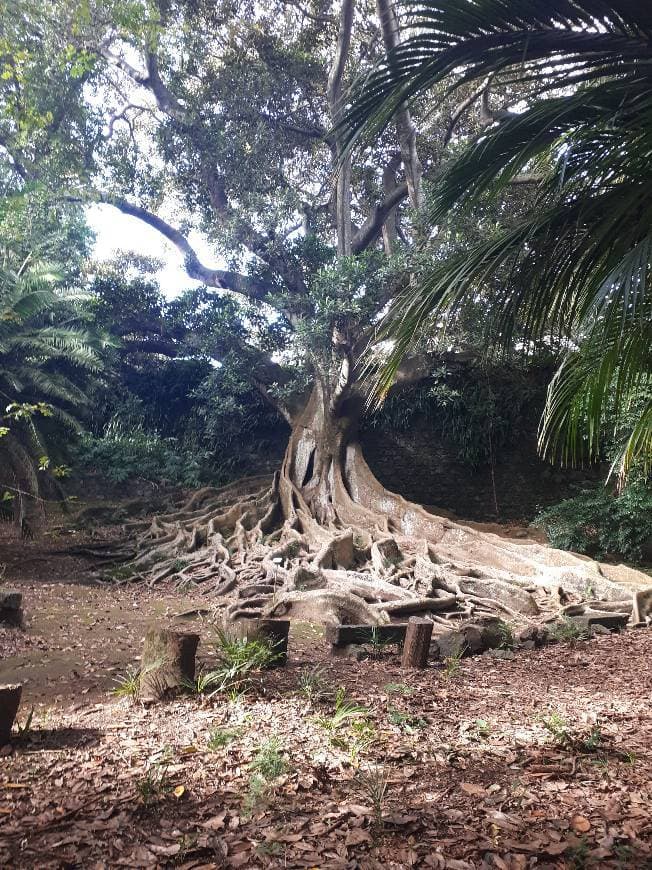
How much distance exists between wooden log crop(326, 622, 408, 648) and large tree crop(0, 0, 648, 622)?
178cm

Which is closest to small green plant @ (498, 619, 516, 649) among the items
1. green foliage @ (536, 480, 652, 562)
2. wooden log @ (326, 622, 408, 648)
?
wooden log @ (326, 622, 408, 648)

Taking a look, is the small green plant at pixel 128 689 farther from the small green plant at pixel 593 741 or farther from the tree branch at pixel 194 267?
the tree branch at pixel 194 267

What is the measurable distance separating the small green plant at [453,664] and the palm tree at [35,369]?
22.9 ft

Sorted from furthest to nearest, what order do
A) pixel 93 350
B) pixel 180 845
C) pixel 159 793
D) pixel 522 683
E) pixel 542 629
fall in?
1. pixel 93 350
2. pixel 542 629
3. pixel 522 683
4. pixel 159 793
5. pixel 180 845

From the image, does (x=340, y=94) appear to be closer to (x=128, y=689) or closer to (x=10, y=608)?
(x=10, y=608)

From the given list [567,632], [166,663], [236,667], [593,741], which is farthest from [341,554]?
[593,741]

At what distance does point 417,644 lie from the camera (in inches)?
181

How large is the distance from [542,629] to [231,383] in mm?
8302

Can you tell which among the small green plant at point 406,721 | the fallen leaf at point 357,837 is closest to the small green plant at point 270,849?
the fallen leaf at point 357,837

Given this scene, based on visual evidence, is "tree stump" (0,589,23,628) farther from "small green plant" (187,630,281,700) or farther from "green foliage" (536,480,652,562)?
"green foliage" (536,480,652,562)

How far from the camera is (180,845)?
6.80ft

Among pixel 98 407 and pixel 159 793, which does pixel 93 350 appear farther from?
pixel 159 793

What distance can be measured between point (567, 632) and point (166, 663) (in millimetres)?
3768

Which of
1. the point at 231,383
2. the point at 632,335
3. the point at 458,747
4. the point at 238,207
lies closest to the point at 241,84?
the point at 238,207
